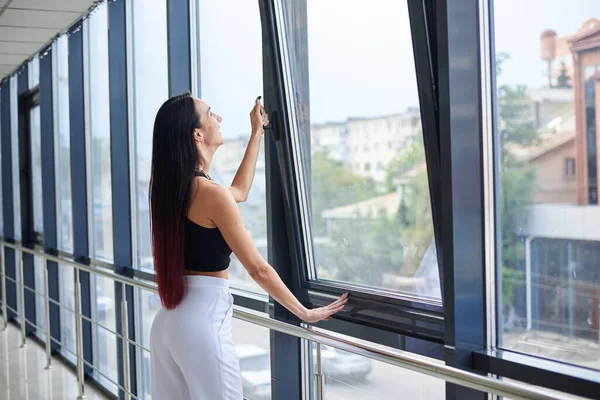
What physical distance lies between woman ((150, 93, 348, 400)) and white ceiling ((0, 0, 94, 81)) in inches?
101

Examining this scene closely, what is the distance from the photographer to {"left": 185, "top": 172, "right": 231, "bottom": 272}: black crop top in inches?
76.0

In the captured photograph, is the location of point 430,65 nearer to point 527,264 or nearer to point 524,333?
point 527,264

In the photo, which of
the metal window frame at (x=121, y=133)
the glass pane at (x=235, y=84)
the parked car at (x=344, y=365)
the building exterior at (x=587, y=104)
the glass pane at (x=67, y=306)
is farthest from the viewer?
the glass pane at (x=67, y=306)

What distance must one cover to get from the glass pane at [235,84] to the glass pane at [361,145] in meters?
0.44

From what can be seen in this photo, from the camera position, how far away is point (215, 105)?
3.36m

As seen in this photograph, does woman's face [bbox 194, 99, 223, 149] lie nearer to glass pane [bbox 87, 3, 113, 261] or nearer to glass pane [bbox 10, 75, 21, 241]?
glass pane [bbox 87, 3, 113, 261]

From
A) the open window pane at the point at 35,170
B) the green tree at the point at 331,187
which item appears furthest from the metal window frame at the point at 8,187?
the green tree at the point at 331,187

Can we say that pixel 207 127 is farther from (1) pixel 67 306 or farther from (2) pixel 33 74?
(2) pixel 33 74

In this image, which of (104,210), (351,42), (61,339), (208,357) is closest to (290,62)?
(351,42)

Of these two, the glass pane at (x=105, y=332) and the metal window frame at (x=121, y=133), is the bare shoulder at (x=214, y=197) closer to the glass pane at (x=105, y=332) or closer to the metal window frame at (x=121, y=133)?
the metal window frame at (x=121, y=133)

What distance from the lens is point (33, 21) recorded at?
179 inches

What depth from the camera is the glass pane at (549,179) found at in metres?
1.58

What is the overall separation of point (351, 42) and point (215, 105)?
1.21m

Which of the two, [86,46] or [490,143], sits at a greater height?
[86,46]
